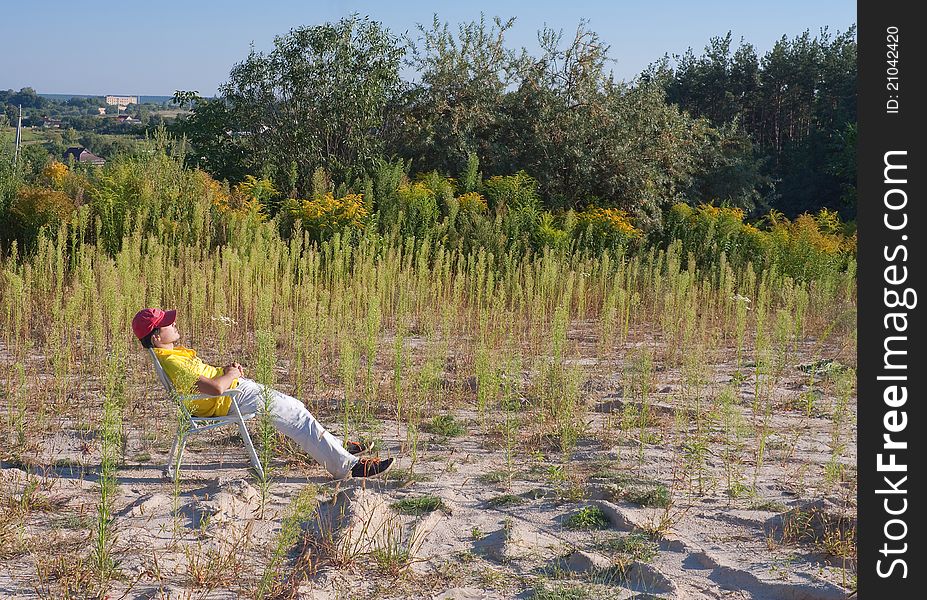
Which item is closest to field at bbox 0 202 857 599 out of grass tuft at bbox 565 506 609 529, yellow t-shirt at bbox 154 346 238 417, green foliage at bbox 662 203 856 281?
grass tuft at bbox 565 506 609 529

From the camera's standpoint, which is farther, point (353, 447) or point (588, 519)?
point (353, 447)

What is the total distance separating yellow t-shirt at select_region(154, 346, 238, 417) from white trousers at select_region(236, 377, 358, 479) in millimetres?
205

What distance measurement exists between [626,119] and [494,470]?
1074cm

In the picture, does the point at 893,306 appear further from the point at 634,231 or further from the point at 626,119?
the point at 626,119

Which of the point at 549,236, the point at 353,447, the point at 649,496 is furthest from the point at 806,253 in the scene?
the point at 353,447

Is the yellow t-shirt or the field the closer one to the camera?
the field

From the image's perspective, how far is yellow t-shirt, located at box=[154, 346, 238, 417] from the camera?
508cm

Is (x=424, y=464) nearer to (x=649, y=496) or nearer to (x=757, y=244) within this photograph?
(x=649, y=496)

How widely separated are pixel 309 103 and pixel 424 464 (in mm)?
9776

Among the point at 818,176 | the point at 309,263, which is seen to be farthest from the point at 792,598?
the point at 818,176

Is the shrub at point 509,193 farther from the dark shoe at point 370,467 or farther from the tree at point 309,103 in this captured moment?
the dark shoe at point 370,467

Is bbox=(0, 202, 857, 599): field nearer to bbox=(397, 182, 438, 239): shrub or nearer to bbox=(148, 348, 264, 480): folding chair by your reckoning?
bbox=(148, 348, 264, 480): folding chair

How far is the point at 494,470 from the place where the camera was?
17.5 ft

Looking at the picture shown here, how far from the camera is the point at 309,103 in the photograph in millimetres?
14156
